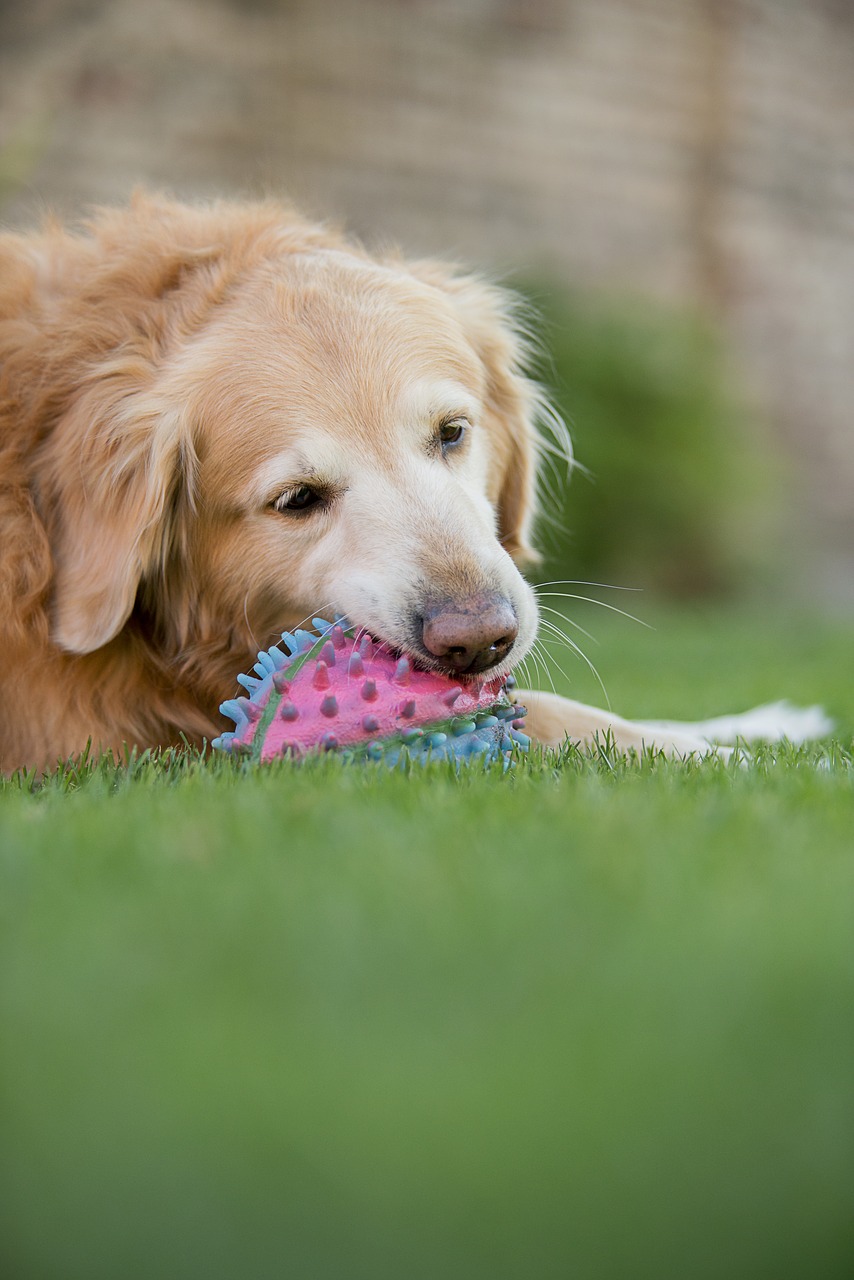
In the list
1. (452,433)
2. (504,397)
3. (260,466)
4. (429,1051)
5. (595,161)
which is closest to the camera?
(429,1051)

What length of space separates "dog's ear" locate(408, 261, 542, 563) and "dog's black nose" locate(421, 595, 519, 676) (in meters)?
0.90

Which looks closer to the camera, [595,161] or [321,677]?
[321,677]

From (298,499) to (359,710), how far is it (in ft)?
1.88

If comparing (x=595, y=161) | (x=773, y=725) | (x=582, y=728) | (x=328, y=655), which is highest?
(x=595, y=161)

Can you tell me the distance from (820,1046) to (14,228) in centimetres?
293

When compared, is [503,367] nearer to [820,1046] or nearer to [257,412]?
[257,412]

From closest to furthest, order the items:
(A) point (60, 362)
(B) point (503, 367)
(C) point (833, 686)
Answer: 1. (A) point (60, 362)
2. (B) point (503, 367)
3. (C) point (833, 686)

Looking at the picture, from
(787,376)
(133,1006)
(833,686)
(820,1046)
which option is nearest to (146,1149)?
(133,1006)

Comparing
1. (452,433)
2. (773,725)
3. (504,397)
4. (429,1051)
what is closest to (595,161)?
(504,397)

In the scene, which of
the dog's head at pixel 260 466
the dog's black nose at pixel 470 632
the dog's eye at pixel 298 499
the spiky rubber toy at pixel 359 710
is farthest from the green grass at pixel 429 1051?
the dog's eye at pixel 298 499

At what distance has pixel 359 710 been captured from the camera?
2014 millimetres

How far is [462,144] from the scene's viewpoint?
1127 cm

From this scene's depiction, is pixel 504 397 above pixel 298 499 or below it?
above

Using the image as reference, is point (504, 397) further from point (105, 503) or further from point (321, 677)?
point (321, 677)
